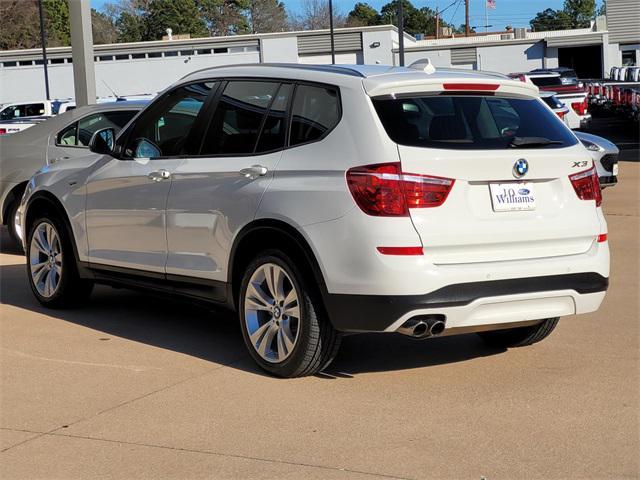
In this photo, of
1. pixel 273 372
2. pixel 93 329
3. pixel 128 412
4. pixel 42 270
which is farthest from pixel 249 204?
pixel 42 270

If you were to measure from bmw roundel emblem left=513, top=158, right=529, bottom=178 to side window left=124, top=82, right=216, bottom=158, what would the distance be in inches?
83.1

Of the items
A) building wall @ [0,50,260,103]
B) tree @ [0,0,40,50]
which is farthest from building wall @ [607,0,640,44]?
tree @ [0,0,40,50]

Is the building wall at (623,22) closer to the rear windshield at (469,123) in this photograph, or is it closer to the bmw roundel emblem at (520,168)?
the rear windshield at (469,123)

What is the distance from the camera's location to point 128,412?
5.40m

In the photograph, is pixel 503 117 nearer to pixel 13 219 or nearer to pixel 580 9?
pixel 13 219

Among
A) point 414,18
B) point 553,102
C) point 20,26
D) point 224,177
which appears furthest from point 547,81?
point 414,18

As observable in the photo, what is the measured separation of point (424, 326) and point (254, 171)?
1.40 meters

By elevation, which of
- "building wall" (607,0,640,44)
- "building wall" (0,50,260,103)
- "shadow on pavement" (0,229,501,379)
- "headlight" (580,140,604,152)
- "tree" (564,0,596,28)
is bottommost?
"shadow on pavement" (0,229,501,379)

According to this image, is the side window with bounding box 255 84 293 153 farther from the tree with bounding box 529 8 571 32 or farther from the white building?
the tree with bounding box 529 8 571 32

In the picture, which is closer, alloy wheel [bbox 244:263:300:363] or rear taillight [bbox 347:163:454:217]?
rear taillight [bbox 347:163:454:217]

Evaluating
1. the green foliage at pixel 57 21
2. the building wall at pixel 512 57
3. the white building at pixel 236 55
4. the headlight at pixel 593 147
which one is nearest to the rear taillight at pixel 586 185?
the headlight at pixel 593 147

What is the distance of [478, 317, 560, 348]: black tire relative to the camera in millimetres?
6523

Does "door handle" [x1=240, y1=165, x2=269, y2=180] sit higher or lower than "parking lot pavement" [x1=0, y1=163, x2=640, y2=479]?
higher

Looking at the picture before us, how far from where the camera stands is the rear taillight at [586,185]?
5852 mm
